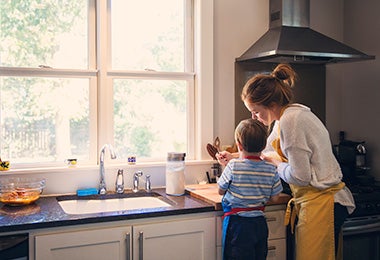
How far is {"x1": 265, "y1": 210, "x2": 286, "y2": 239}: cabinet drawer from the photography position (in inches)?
95.3

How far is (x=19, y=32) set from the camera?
257cm

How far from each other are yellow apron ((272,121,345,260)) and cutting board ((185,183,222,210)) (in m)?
0.43

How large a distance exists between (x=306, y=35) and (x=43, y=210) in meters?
1.94

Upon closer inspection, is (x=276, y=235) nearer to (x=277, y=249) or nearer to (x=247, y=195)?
(x=277, y=249)

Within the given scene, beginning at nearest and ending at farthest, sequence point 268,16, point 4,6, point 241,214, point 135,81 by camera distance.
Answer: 1. point 241,214
2. point 4,6
3. point 135,81
4. point 268,16

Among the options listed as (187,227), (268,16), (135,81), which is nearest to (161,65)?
(135,81)

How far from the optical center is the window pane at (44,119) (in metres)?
2.56

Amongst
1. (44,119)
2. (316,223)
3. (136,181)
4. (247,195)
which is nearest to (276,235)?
(316,223)

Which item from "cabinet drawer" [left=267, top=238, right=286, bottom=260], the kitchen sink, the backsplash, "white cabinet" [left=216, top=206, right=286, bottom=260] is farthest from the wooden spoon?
"cabinet drawer" [left=267, top=238, right=286, bottom=260]

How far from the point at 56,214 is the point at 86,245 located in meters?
0.21

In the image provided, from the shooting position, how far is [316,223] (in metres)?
2.20

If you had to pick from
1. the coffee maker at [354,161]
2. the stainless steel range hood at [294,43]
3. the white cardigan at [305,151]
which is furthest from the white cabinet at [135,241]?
the coffee maker at [354,161]

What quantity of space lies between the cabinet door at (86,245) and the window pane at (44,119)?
768 millimetres

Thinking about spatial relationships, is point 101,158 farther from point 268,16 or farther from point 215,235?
point 268,16
